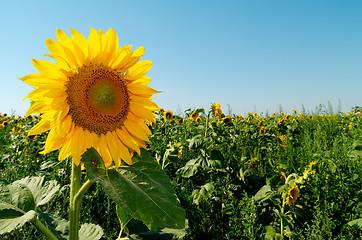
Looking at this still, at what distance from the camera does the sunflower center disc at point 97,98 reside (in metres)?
0.76

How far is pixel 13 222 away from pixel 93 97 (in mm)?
382

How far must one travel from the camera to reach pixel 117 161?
76cm

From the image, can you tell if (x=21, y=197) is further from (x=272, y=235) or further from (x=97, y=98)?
(x=272, y=235)

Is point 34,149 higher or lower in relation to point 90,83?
higher

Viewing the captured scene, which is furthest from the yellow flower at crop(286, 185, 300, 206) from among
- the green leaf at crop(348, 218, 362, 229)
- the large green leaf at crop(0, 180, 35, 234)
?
the large green leaf at crop(0, 180, 35, 234)

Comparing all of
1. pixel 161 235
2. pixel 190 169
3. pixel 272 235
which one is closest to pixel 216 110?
pixel 190 169

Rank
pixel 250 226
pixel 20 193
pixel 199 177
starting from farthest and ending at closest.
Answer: pixel 199 177
pixel 250 226
pixel 20 193

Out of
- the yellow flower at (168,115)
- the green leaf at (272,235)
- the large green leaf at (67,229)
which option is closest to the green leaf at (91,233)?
the large green leaf at (67,229)

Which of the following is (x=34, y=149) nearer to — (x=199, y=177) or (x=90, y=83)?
(x=199, y=177)

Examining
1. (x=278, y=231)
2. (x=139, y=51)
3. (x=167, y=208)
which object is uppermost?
(x=139, y=51)

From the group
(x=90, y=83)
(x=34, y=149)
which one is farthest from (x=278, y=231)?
(x=34, y=149)

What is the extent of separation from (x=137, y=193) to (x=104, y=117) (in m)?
0.31

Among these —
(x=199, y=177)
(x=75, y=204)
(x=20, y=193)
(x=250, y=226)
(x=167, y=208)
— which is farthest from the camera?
(x=199, y=177)

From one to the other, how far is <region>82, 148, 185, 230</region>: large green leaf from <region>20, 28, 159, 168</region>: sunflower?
9cm
